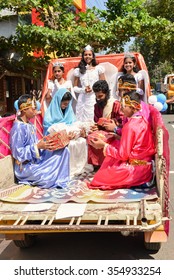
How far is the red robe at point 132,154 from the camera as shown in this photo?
13.5ft

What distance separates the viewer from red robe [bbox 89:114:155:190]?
4.12 m

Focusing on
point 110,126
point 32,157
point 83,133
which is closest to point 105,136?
point 110,126

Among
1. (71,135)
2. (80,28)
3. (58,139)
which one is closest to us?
(58,139)

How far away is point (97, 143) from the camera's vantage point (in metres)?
4.36

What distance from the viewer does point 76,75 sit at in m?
6.83

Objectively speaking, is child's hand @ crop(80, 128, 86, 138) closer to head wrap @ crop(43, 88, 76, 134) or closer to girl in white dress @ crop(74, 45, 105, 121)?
head wrap @ crop(43, 88, 76, 134)

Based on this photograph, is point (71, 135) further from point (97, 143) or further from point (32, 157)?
point (97, 143)

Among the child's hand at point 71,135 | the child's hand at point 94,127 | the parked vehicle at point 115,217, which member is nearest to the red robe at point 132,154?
the parked vehicle at point 115,217

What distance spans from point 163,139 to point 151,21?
32.2 feet

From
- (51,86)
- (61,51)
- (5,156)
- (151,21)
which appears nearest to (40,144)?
(5,156)

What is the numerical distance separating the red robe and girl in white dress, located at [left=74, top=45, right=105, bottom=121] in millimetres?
2421

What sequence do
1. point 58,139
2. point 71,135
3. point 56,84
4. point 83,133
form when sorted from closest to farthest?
point 58,139
point 71,135
point 83,133
point 56,84

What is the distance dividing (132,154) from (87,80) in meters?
2.85

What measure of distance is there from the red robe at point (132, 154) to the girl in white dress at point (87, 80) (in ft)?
7.94
